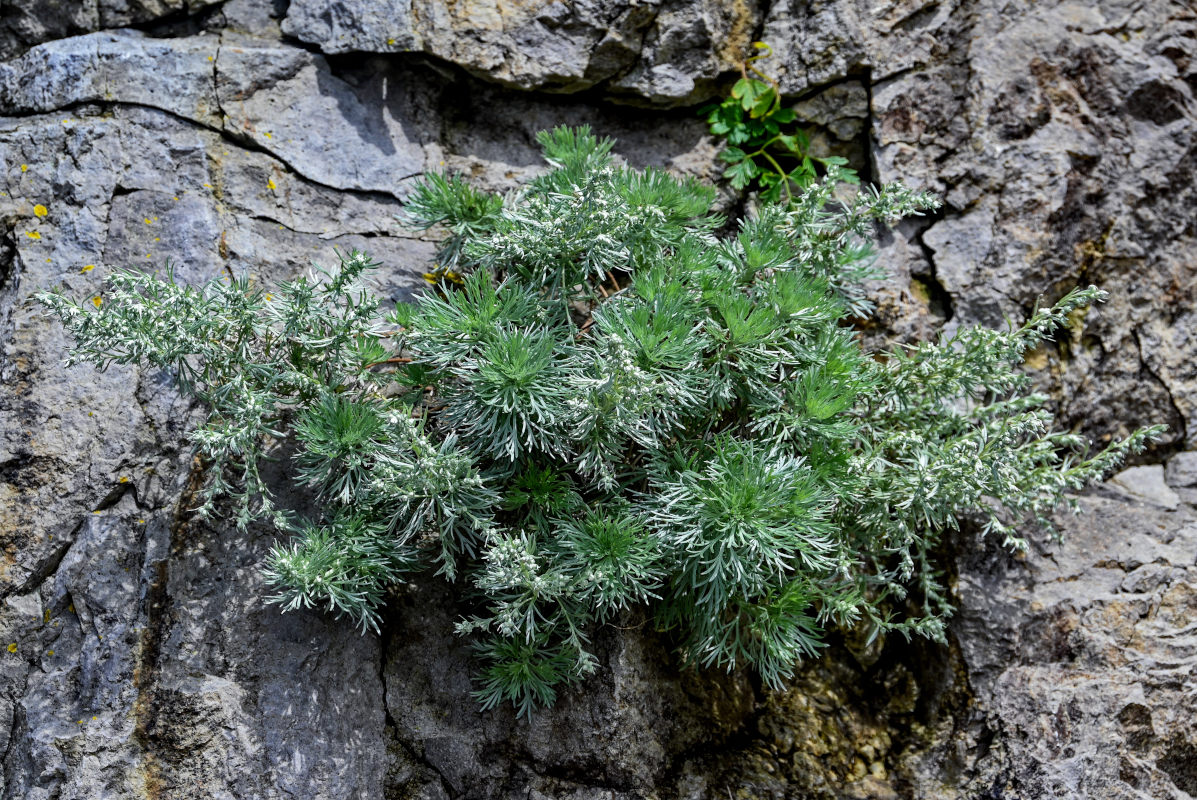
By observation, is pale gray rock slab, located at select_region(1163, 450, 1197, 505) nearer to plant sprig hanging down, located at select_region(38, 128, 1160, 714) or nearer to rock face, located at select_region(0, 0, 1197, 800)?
rock face, located at select_region(0, 0, 1197, 800)

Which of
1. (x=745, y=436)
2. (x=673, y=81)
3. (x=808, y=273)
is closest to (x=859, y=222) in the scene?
(x=808, y=273)

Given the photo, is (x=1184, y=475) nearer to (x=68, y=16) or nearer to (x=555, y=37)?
(x=555, y=37)

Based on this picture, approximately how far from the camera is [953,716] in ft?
12.1

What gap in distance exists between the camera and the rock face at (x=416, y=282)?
3.24 m

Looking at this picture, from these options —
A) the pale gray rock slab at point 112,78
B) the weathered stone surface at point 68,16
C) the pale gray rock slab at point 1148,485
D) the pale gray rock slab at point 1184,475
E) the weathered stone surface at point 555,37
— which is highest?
the weathered stone surface at point 555,37

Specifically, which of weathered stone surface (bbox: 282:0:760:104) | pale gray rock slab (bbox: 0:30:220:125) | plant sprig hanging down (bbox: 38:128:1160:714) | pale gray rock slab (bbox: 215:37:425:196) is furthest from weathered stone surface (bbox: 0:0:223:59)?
plant sprig hanging down (bbox: 38:128:1160:714)

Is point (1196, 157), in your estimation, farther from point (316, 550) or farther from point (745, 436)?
point (316, 550)

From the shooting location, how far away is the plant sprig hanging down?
9.61ft

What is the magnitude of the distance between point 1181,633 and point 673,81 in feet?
11.1

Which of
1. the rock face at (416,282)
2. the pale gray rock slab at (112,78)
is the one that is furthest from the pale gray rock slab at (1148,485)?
the pale gray rock slab at (112,78)

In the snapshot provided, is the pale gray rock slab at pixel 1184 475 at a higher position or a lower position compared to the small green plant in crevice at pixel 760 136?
lower

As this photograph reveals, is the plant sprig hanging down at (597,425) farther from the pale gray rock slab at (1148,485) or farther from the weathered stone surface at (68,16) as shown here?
the weathered stone surface at (68,16)

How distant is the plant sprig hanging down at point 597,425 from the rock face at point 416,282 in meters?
0.29

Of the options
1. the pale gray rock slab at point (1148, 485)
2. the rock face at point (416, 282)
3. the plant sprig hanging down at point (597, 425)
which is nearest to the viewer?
the plant sprig hanging down at point (597, 425)
